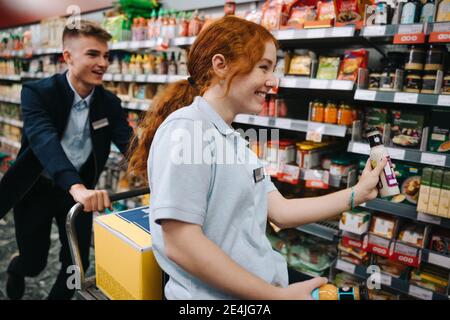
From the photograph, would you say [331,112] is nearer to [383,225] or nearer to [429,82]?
[429,82]

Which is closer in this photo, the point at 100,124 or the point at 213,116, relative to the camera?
the point at 213,116

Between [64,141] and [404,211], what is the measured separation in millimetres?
2149

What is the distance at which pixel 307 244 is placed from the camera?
2.96 meters

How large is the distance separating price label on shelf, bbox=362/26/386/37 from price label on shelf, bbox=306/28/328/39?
248 millimetres

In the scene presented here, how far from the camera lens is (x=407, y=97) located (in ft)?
6.49

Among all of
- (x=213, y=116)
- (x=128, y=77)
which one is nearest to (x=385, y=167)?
(x=213, y=116)

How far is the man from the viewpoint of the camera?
201 cm

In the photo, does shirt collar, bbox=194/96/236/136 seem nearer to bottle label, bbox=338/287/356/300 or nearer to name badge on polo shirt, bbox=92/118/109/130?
bottle label, bbox=338/287/356/300

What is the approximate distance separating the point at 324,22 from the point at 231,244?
5.88 feet

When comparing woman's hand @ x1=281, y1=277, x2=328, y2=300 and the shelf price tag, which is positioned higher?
the shelf price tag

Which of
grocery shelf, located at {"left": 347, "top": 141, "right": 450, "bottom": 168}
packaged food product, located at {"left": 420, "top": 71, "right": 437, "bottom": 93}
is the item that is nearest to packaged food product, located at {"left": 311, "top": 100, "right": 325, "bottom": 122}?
grocery shelf, located at {"left": 347, "top": 141, "right": 450, "bottom": 168}

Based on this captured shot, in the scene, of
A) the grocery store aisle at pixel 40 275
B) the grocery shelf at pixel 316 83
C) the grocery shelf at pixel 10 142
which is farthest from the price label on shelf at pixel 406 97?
the grocery shelf at pixel 10 142

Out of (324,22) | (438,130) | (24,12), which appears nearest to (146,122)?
(324,22)

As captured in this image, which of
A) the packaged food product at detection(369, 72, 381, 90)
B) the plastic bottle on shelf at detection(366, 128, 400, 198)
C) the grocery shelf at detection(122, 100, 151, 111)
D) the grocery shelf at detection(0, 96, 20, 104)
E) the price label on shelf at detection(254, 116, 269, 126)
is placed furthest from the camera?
the grocery shelf at detection(0, 96, 20, 104)
